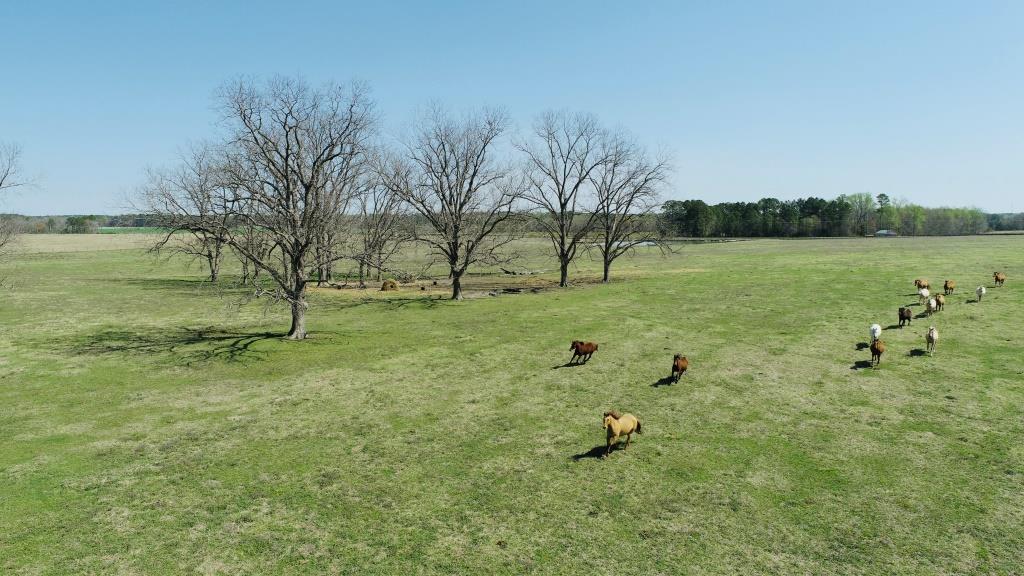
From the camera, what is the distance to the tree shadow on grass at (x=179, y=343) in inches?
869

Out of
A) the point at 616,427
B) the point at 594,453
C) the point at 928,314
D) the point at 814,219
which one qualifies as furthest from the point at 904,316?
the point at 814,219

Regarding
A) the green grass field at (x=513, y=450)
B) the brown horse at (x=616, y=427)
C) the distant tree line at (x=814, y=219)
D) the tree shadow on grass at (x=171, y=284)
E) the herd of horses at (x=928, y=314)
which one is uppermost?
the distant tree line at (x=814, y=219)

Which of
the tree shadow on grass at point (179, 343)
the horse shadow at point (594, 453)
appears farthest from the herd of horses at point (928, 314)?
the tree shadow on grass at point (179, 343)

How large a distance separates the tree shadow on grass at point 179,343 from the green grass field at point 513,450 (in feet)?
0.67

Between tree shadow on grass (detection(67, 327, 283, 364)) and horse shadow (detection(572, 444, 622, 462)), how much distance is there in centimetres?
1507

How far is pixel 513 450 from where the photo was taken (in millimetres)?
12727

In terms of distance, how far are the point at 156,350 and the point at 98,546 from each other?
52.8 feet

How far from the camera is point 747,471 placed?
11.4 metres

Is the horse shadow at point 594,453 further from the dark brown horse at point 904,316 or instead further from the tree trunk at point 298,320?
the dark brown horse at point 904,316

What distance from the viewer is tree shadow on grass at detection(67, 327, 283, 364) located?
2206cm

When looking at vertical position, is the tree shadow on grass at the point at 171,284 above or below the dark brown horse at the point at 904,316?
below

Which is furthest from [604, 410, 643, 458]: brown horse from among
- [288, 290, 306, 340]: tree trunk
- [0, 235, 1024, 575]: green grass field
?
[288, 290, 306, 340]: tree trunk

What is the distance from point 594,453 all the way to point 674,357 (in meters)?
7.12

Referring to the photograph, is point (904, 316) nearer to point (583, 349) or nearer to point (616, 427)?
point (583, 349)
